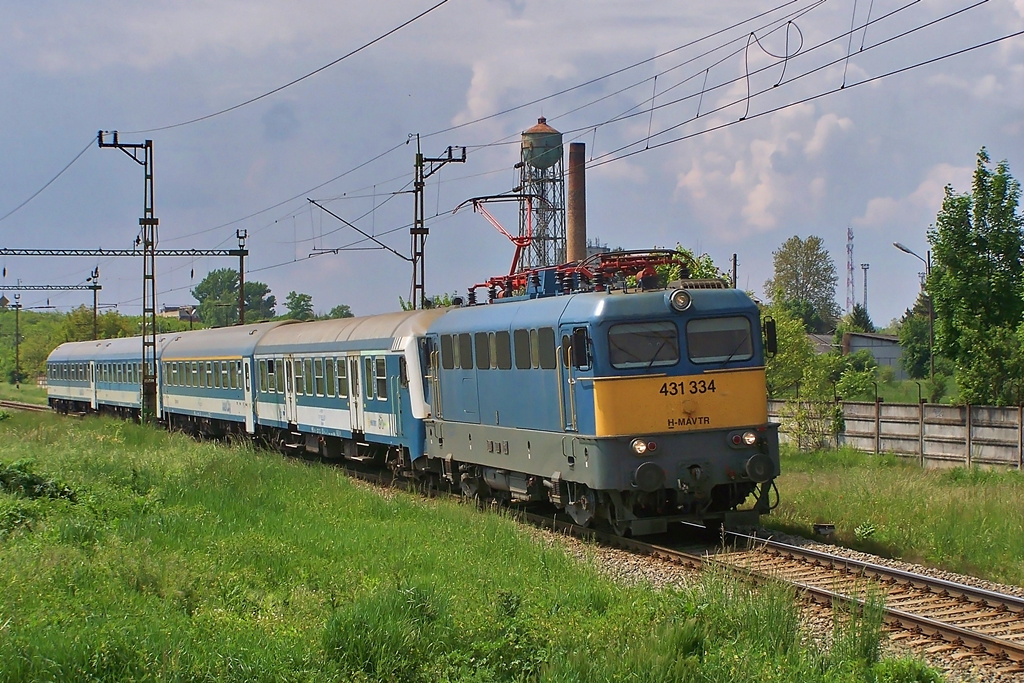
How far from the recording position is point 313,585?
11.1m

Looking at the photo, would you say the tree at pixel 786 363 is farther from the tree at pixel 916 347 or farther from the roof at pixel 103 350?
the tree at pixel 916 347

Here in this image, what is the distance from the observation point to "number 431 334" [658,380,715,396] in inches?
549

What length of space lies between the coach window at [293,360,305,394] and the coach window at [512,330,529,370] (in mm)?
12118

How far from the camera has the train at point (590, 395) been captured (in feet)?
45.5

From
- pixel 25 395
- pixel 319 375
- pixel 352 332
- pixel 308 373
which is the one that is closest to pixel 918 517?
pixel 352 332

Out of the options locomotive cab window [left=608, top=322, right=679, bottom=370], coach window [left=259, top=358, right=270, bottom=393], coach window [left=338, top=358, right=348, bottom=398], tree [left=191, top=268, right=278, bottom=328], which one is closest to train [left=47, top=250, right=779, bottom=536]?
locomotive cab window [left=608, top=322, right=679, bottom=370]

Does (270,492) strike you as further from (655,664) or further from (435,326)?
(655,664)

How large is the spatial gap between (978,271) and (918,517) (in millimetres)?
13458

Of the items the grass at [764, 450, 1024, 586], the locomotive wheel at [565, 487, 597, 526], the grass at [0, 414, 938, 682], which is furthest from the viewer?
the locomotive wheel at [565, 487, 597, 526]

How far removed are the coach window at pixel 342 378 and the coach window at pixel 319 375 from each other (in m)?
1.10

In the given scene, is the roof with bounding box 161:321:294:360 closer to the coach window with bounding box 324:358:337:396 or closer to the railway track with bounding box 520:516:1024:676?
the coach window with bounding box 324:358:337:396

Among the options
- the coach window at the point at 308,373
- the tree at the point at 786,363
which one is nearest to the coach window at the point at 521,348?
the coach window at the point at 308,373

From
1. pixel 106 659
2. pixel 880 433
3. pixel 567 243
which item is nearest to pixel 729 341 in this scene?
pixel 106 659

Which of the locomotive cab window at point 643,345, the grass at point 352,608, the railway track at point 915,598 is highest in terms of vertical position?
the locomotive cab window at point 643,345
